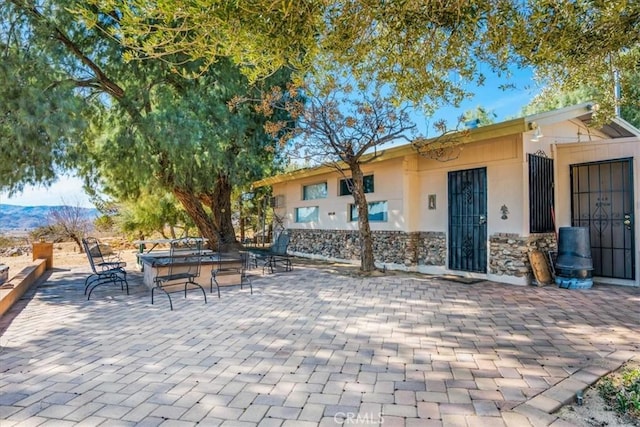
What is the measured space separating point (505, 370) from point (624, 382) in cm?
78

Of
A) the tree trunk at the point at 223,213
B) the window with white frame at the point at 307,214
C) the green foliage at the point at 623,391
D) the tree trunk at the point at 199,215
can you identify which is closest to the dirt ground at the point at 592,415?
the green foliage at the point at 623,391

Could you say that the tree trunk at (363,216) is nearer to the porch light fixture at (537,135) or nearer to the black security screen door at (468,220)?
the black security screen door at (468,220)

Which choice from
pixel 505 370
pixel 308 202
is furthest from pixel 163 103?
pixel 505 370

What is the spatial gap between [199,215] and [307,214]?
3.39 meters

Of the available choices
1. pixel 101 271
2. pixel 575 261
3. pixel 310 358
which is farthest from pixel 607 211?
pixel 101 271

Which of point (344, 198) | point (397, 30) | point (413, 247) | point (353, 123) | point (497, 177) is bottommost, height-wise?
point (413, 247)

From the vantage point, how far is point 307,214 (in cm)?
1184

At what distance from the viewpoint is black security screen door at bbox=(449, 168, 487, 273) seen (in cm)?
727

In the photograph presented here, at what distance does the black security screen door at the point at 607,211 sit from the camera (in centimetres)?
654

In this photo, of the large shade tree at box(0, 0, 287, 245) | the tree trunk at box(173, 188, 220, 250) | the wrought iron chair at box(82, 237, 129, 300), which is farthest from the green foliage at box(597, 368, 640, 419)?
the tree trunk at box(173, 188, 220, 250)

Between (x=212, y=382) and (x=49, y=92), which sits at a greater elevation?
(x=49, y=92)

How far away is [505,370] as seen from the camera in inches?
115

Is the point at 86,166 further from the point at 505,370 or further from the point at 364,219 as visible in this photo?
the point at 505,370

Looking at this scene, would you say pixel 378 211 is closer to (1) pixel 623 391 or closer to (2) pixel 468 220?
(2) pixel 468 220
